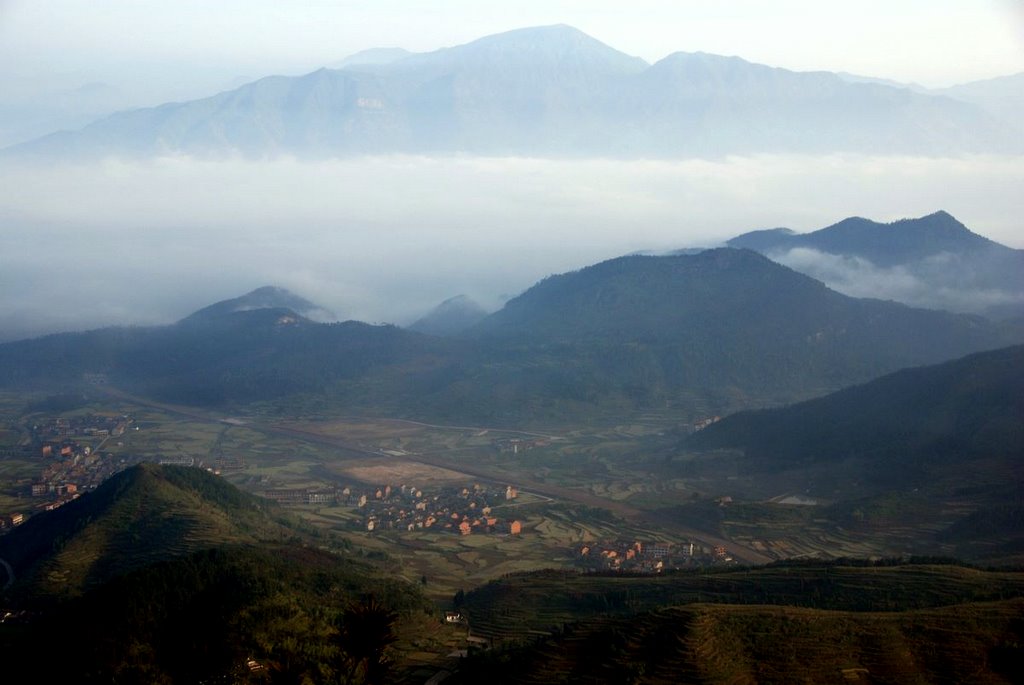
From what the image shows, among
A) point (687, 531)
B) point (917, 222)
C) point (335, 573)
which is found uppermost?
point (917, 222)

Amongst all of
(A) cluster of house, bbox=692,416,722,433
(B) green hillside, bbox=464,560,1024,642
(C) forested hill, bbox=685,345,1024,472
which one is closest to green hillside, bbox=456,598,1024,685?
(B) green hillside, bbox=464,560,1024,642

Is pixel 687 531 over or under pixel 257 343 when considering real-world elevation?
under

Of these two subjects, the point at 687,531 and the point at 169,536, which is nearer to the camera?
the point at 169,536

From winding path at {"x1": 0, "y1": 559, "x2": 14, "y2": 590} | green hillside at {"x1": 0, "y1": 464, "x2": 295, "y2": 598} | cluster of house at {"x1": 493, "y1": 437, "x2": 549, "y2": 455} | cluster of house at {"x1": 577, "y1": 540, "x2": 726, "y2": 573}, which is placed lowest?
cluster of house at {"x1": 577, "y1": 540, "x2": 726, "y2": 573}

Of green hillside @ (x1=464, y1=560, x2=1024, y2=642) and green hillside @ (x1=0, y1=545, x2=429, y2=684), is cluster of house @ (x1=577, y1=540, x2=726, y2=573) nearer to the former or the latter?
green hillside @ (x1=464, y1=560, x2=1024, y2=642)

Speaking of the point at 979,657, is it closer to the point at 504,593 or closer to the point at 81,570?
the point at 504,593

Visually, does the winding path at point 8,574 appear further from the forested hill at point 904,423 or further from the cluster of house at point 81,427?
the forested hill at point 904,423

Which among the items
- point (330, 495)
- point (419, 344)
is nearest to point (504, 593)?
point (330, 495)

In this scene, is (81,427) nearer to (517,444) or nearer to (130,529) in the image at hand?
(517,444)
